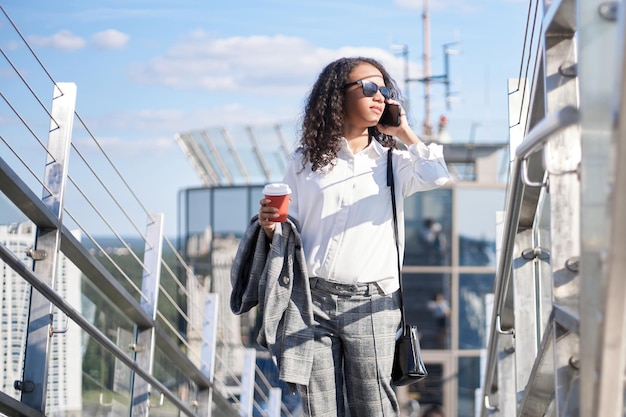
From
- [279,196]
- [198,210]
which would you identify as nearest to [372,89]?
[279,196]

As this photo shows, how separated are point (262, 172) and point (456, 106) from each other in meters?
5.18

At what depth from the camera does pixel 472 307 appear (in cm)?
1566

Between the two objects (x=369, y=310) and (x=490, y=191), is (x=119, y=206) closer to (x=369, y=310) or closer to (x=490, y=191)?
(x=369, y=310)

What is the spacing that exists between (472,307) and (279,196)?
13132 millimetres

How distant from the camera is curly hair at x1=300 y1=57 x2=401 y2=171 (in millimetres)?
3189

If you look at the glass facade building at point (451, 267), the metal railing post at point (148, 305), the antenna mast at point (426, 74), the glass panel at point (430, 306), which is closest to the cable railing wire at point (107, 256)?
the metal railing post at point (148, 305)

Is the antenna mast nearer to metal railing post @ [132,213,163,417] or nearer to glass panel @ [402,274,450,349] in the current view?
glass panel @ [402,274,450,349]

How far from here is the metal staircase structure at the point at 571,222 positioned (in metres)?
1.50

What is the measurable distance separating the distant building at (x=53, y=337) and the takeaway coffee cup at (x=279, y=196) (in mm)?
983

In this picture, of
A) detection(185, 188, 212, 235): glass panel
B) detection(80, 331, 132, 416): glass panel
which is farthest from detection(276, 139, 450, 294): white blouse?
detection(185, 188, 212, 235): glass panel

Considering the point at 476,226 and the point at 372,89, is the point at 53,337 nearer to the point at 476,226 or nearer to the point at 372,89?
the point at 372,89

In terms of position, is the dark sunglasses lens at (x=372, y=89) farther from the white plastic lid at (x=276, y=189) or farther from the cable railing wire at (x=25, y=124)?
the cable railing wire at (x=25, y=124)

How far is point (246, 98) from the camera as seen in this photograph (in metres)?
58.3

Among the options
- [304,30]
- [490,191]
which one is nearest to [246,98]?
[304,30]
